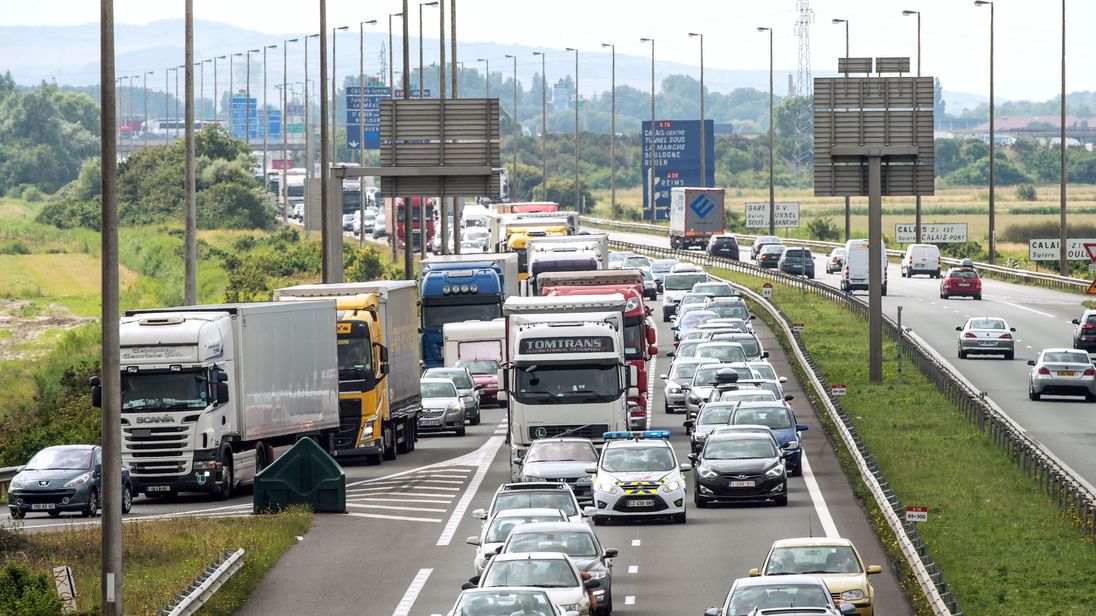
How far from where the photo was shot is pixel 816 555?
77.5 feet

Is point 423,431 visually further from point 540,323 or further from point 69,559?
point 69,559

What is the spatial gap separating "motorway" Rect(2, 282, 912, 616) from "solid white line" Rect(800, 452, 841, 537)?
0.12 ft

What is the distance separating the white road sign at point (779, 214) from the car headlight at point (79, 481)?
83.1 meters

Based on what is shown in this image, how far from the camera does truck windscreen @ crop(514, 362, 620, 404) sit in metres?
39.7

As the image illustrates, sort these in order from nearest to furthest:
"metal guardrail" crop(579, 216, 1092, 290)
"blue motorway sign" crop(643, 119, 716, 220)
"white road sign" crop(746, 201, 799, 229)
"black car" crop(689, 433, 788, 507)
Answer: "black car" crop(689, 433, 788, 507)
"metal guardrail" crop(579, 216, 1092, 290)
"white road sign" crop(746, 201, 799, 229)
"blue motorway sign" crop(643, 119, 716, 220)

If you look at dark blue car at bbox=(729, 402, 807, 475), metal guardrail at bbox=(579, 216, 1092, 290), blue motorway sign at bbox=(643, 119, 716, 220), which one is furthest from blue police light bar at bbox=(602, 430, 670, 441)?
blue motorway sign at bbox=(643, 119, 716, 220)

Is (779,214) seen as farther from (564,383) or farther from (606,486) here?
(606,486)

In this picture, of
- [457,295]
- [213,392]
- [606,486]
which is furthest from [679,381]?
[606,486]

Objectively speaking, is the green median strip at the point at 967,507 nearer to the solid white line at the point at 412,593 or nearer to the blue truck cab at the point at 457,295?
the solid white line at the point at 412,593

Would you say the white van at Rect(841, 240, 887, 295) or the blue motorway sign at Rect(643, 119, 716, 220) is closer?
the white van at Rect(841, 240, 887, 295)

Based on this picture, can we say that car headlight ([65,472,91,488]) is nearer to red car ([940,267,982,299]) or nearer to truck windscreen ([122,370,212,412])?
truck windscreen ([122,370,212,412])

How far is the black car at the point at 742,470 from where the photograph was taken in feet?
115

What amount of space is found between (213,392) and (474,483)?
6.24m

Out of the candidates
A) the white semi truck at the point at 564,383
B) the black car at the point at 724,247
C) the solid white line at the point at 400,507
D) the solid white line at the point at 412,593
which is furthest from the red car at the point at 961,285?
the solid white line at the point at 412,593
